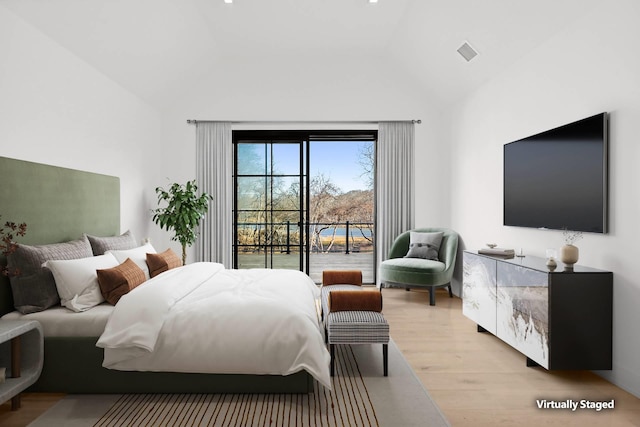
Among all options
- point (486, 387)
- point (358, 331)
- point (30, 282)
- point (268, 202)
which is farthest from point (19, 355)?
point (268, 202)

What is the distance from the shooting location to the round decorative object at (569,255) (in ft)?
9.69

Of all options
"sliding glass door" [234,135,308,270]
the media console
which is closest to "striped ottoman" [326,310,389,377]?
the media console

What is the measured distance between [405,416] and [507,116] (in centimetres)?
322

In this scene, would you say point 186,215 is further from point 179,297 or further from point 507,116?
point 507,116

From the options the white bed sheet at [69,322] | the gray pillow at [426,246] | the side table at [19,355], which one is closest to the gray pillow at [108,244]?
the white bed sheet at [69,322]

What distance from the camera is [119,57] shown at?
4.32m

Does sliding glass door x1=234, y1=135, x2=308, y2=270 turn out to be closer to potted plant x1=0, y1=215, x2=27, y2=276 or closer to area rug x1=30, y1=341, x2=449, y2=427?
potted plant x1=0, y1=215, x2=27, y2=276

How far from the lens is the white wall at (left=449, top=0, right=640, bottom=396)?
271 centimetres

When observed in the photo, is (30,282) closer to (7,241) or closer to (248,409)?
(7,241)

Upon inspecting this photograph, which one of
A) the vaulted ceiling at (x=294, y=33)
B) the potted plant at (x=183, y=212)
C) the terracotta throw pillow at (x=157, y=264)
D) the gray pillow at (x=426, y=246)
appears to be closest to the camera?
the vaulted ceiling at (x=294, y=33)

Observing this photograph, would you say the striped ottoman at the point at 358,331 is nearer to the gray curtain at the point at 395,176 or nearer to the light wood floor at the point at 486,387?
the light wood floor at the point at 486,387

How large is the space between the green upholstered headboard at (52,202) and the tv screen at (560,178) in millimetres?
4064

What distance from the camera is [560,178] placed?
11.2ft

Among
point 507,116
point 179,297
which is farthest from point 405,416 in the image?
point 507,116
